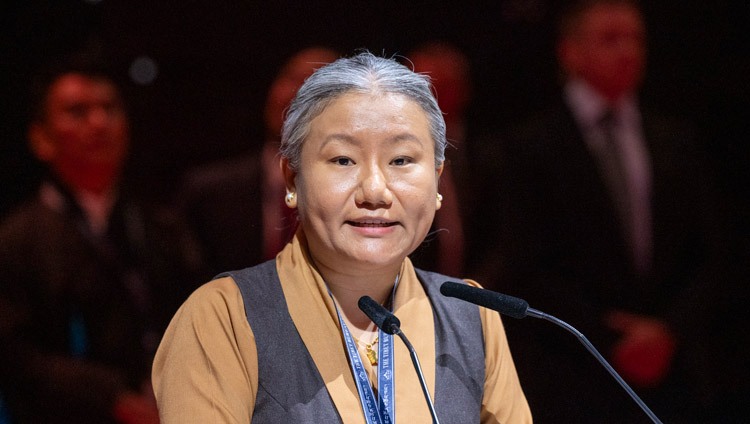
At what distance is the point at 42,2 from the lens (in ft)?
9.48

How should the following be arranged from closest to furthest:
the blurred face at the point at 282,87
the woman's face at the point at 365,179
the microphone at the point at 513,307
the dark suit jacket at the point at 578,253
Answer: the microphone at the point at 513,307
the woman's face at the point at 365,179
the blurred face at the point at 282,87
the dark suit jacket at the point at 578,253

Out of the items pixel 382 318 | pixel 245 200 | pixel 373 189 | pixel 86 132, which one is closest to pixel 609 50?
pixel 245 200

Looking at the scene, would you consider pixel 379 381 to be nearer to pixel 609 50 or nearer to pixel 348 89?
pixel 348 89

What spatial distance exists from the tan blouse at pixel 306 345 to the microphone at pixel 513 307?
199 mm

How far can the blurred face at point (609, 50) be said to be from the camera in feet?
10.6

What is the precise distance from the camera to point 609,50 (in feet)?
10.8

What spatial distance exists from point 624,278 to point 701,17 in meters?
1.02

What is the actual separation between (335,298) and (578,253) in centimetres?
183

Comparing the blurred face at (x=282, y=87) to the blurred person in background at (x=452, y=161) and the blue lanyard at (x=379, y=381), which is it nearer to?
the blurred person in background at (x=452, y=161)

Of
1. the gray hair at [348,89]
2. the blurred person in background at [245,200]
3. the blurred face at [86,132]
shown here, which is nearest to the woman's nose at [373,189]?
the gray hair at [348,89]

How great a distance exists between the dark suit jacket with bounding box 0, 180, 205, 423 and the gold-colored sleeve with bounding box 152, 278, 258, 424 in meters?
1.55

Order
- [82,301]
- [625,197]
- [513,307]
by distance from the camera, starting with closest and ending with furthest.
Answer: [513,307]
[82,301]
[625,197]

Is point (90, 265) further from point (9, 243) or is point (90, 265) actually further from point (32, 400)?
point (32, 400)

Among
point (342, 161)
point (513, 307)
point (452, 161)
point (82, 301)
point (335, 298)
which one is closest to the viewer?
point (513, 307)
